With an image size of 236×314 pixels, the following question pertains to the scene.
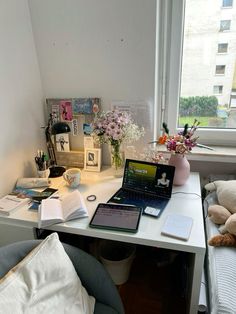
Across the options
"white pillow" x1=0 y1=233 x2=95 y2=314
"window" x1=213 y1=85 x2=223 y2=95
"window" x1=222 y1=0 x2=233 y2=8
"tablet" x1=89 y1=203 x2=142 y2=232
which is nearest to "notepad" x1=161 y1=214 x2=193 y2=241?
"tablet" x1=89 y1=203 x2=142 y2=232

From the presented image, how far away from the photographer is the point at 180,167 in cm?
131

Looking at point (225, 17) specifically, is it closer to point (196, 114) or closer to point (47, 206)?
point (196, 114)

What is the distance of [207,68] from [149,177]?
0.81 m

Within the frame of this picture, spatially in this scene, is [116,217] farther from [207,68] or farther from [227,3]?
[227,3]

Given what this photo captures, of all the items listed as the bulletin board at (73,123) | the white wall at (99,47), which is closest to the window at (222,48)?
the white wall at (99,47)

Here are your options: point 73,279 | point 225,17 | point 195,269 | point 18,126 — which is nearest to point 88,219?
point 73,279

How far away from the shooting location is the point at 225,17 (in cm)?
138

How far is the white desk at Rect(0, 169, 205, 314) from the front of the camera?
94cm

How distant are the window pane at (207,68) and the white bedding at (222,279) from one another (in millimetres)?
898

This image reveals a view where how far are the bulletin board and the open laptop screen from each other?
1.41 feet

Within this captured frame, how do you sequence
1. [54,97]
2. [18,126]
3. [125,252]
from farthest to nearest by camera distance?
[54,97]
[125,252]
[18,126]

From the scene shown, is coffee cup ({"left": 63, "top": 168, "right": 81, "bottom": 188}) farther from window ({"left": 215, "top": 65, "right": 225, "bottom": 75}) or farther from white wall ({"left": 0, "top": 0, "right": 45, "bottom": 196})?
window ({"left": 215, "top": 65, "right": 225, "bottom": 75})

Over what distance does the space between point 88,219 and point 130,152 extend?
57cm

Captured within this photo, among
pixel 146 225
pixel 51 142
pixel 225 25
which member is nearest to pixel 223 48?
pixel 225 25
